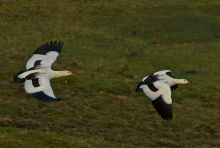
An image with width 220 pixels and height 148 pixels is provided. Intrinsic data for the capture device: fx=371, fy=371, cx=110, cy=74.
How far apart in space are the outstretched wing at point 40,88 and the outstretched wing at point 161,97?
4100 millimetres

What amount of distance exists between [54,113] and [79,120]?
1.40m

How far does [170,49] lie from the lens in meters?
33.4

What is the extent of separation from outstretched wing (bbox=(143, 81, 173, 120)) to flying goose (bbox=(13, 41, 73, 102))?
4.08m

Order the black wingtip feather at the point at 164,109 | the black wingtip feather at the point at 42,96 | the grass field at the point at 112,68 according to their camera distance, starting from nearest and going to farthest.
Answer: the black wingtip feather at the point at 42,96
the black wingtip feather at the point at 164,109
the grass field at the point at 112,68

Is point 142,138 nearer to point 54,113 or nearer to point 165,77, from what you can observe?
point 165,77

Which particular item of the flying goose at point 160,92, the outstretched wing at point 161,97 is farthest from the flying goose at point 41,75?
the outstretched wing at point 161,97

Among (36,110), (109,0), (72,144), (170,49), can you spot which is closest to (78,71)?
(36,110)

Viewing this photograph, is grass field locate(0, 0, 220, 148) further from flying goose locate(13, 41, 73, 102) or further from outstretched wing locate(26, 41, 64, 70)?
outstretched wing locate(26, 41, 64, 70)

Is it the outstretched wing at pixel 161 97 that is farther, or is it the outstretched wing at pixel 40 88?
the outstretched wing at pixel 161 97

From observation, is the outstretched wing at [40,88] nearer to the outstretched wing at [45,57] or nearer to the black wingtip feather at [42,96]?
the black wingtip feather at [42,96]

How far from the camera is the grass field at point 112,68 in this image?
17.9m

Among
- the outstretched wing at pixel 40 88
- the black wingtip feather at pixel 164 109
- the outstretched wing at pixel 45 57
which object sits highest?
the outstretched wing at pixel 45 57

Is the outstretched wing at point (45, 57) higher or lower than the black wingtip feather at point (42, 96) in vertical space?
higher

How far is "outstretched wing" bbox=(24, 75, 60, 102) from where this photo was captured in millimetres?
13555
